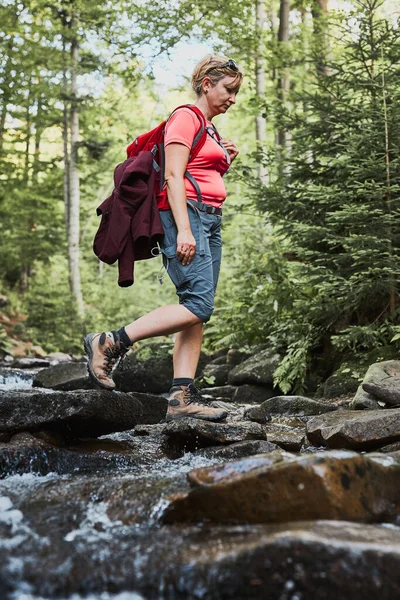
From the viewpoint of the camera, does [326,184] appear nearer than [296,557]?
No

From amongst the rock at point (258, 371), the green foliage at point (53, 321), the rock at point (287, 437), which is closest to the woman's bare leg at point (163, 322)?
the rock at point (287, 437)

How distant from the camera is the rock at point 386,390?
5.75m

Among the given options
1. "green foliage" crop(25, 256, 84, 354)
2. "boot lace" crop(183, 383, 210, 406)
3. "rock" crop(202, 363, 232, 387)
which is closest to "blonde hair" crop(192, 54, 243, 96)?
"boot lace" crop(183, 383, 210, 406)

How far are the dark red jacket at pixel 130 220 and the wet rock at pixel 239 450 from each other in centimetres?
125

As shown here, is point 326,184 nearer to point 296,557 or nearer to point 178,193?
point 178,193

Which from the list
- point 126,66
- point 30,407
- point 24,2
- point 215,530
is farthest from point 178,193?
point 24,2

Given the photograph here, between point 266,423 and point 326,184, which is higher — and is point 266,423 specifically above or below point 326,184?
below

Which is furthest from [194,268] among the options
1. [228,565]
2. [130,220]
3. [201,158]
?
[228,565]

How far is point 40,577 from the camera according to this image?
2420 millimetres

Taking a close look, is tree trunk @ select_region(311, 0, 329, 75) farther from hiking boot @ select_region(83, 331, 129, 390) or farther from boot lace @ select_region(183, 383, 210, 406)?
hiking boot @ select_region(83, 331, 129, 390)

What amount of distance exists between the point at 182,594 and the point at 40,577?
1.76 ft

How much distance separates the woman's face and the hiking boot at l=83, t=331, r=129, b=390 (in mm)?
1787

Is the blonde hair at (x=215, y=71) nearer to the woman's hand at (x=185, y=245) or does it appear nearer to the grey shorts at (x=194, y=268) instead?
the grey shorts at (x=194, y=268)

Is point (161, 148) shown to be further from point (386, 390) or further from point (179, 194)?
point (386, 390)
